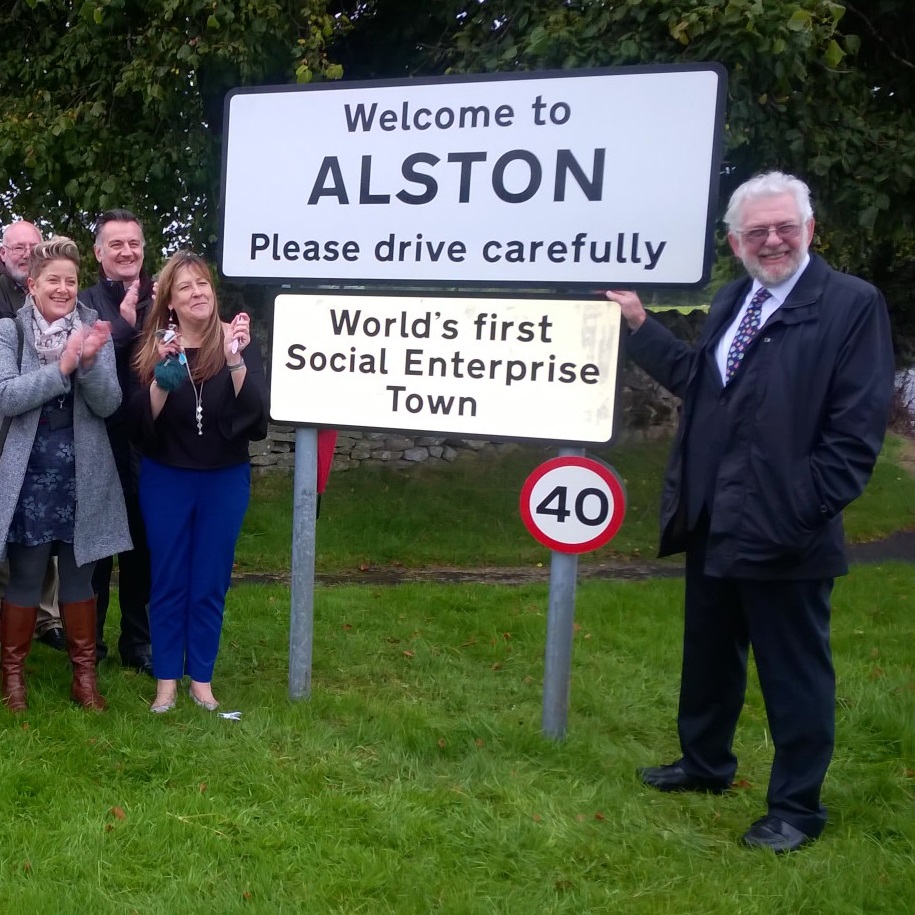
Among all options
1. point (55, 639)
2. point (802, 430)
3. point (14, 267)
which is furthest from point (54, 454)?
point (802, 430)

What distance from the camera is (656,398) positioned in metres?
13.1

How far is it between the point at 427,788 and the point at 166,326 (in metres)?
2.03

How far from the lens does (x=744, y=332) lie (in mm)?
3180

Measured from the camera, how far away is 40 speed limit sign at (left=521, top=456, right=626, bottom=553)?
12.1 ft

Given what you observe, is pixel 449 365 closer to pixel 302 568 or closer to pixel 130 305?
pixel 302 568

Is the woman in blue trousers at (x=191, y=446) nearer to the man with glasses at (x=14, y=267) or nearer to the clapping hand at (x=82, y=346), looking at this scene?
the clapping hand at (x=82, y=346)

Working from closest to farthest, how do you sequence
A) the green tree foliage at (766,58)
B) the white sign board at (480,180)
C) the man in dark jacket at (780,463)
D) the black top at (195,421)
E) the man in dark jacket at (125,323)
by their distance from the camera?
the man in dark jacket at (780,463)
the white sign board at (480,180)
the black top at (195,421)
the man in dark jacket at (125,323)
the green tree foliage at (766,58)

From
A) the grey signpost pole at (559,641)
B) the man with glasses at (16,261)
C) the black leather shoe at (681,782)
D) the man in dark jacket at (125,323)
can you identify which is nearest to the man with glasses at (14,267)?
the man with glasses at (16,261)

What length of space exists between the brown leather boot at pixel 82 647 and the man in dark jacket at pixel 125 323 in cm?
51

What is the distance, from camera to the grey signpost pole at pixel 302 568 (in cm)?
421

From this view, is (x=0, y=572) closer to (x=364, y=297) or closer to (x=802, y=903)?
(x=364, y=297)

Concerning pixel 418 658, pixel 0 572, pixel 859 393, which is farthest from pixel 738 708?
pixel 0 572

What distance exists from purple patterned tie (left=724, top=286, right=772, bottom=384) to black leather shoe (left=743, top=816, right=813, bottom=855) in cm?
139

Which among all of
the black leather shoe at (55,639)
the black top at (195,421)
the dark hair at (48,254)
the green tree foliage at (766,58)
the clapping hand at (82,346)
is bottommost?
the black leather shoe at (55,639)
